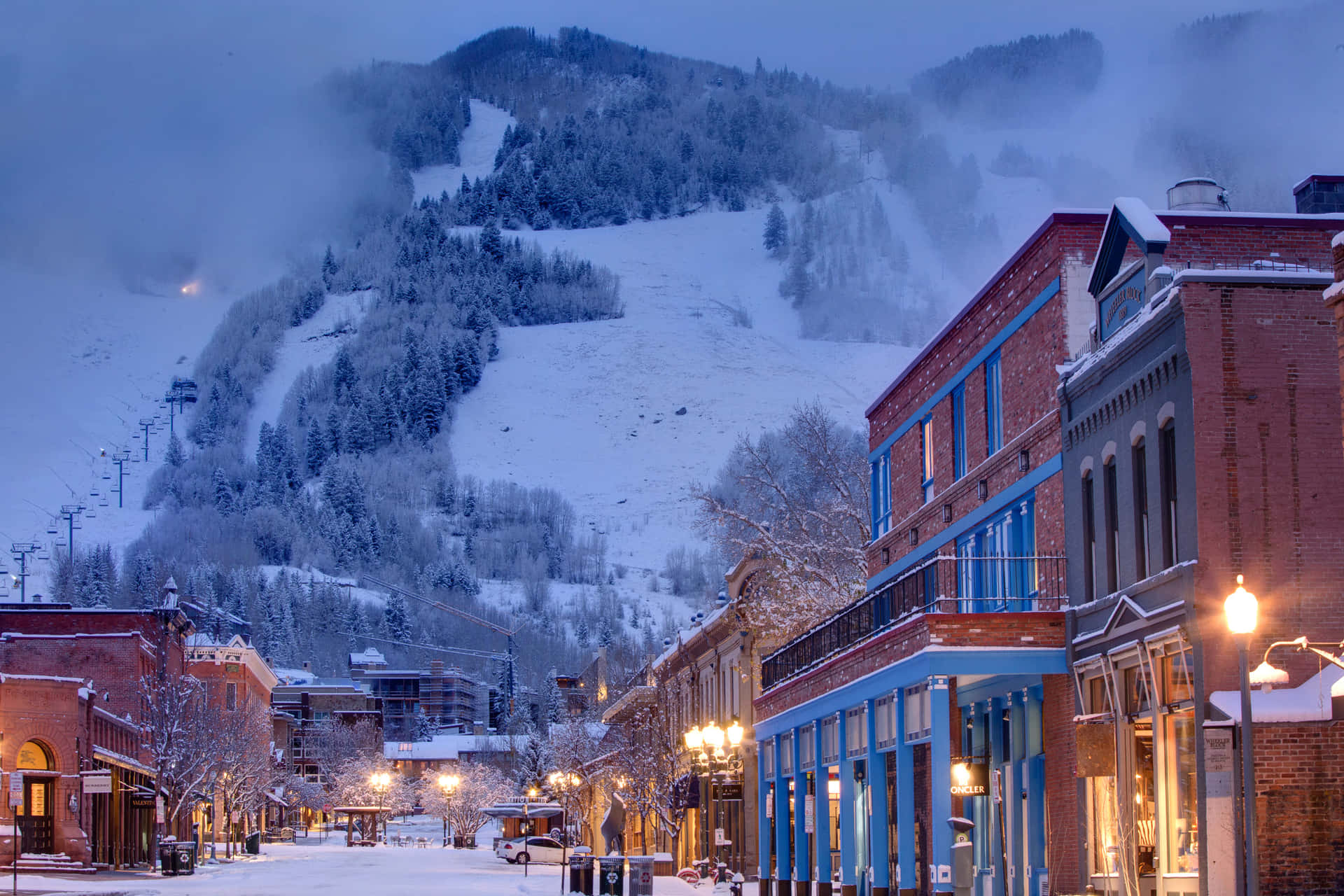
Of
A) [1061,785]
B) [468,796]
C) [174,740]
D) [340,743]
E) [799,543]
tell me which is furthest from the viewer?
[340,743]

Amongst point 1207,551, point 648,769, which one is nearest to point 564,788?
point 648,769

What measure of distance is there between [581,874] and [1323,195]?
24.2 metres

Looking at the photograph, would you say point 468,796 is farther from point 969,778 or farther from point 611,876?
point 969,778

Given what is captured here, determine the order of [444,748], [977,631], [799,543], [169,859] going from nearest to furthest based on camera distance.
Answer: [977,631] < [799,543] < [169,859] < [444,748]

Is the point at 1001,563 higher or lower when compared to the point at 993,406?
lower

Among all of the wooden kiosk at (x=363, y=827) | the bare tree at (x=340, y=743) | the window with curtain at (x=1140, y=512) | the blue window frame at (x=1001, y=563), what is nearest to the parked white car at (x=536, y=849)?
the wooden kiosk at (x=363, y=827)

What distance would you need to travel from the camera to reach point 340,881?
4831cm

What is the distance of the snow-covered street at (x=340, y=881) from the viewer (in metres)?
41.8

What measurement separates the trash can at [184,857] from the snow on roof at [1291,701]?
139 ft

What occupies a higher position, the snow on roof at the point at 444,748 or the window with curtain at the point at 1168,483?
the window with curtain at the point at 1168,483

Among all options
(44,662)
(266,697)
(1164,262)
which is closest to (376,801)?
(266,697)

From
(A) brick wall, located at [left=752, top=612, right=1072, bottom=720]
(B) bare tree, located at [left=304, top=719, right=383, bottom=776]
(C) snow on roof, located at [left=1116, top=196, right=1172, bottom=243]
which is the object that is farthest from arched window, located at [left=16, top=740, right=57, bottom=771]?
(B) bare tree, located at [left=304, top=719, right=383, bottom=776]

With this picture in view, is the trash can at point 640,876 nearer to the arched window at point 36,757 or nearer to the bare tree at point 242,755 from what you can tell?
the arched window at point 36,757

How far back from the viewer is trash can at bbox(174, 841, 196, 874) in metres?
56.0
